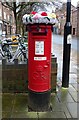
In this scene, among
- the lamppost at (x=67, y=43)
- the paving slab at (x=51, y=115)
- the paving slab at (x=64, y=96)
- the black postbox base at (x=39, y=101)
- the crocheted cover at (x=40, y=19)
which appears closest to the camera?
the crocheted cover at (x=40, y=19)

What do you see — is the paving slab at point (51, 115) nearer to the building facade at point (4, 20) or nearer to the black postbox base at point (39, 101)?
the black postbox base at point (39, 101)

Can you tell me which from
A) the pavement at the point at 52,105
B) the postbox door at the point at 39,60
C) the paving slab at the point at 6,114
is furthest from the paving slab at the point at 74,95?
the paving slab at the point at 6,114

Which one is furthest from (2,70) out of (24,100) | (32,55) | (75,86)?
(75,86)

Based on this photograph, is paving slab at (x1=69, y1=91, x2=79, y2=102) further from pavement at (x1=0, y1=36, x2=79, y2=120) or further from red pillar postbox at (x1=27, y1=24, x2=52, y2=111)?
red pillar postbox at (x1=27, y1=24, x2=52, y2=111)

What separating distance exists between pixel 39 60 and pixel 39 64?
0.26 ft

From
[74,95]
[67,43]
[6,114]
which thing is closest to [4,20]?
[67,43]

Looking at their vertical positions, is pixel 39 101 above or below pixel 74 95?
above

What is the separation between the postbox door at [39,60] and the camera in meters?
4.07

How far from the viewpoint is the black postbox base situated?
4.25 m

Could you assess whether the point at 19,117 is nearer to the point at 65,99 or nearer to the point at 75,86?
the point at 65,99

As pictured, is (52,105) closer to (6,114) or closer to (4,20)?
(6,114)

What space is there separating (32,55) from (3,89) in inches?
59.3

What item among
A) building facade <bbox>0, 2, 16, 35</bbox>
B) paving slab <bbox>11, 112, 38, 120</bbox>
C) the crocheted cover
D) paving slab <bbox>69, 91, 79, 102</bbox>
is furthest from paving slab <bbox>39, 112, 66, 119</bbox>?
building facade <bbox>0, 2, 16, 35</bbox>

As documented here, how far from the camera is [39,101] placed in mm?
4277
